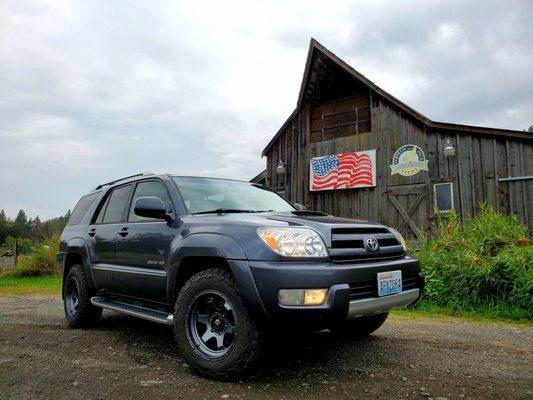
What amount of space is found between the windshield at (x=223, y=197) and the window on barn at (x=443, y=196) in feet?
27.9

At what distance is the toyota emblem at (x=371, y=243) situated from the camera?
3.24 m

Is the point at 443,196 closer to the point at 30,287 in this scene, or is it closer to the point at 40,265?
the point at 30,287

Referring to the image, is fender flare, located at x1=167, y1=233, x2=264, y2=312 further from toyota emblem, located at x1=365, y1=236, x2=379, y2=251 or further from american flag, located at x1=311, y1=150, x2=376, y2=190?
american flag, located at x1=311, y1=150, x2=376, y2=190

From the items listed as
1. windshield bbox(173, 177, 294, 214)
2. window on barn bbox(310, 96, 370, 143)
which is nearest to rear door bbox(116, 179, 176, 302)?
windshield bbox(173, 177, 294, 214)

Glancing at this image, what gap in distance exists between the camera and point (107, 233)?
4.60 metres

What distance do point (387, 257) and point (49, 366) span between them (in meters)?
2.94

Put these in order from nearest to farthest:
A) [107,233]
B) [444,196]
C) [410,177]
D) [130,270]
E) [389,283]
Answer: [389,283]
[130,270]
[107,233]
[444,196]
[410,177]

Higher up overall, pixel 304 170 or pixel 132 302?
pixel 304 170

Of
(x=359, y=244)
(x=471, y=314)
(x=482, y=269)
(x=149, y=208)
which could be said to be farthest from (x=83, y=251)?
(x=482, y=269)

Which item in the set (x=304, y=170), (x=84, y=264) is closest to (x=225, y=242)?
(x=84, y=264)

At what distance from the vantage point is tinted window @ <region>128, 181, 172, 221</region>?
13.4ft

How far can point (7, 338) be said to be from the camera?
4496mm

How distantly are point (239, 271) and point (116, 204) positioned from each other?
2.54 m

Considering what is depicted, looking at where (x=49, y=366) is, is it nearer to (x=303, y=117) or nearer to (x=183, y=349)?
(x=183, y=349)
